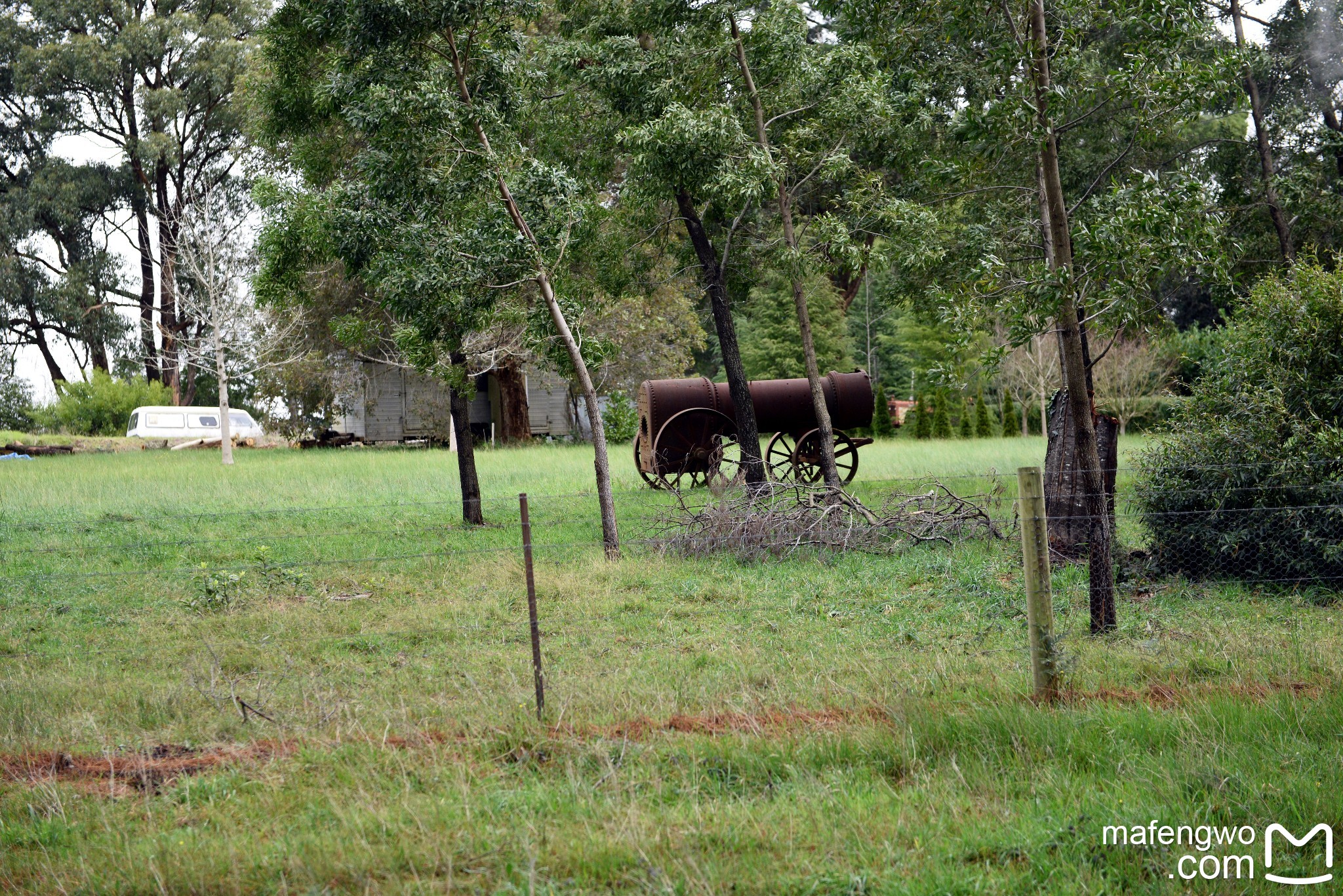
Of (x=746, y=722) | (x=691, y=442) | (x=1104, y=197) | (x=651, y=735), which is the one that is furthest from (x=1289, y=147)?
(x=651, y=735)

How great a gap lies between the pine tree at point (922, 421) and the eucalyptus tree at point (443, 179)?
2724 cm

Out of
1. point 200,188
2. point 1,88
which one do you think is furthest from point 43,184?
→ point 200,188

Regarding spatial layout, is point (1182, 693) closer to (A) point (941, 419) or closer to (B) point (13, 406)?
(A) point (941, 419)

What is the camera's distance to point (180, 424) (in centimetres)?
4003

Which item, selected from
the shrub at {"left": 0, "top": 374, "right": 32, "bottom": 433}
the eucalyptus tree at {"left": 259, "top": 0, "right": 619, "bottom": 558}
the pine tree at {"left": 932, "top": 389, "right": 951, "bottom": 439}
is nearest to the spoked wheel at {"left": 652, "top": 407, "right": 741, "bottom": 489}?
the eucalyptus tree at {"left": 259, "top": 0, "right": 619, "bottom": 558}

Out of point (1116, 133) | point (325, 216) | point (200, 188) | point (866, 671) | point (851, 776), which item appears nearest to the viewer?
point (851, 776)

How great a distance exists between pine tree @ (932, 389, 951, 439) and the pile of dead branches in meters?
26.3

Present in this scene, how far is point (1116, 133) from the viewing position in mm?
16406

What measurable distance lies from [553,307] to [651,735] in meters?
7.74

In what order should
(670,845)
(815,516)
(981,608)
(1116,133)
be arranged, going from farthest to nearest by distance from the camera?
(1116,133) → (815,516) → (981,608) → (670,845)

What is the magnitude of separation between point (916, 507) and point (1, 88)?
137 ft

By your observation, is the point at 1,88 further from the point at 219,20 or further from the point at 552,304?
the point at 552,304

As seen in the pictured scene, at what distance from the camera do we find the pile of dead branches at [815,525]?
11.1m

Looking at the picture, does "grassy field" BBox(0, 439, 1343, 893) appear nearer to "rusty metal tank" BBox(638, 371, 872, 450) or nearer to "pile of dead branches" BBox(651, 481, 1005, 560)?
"pile of dead branches" BBox(651, 481, 1005, 560)
